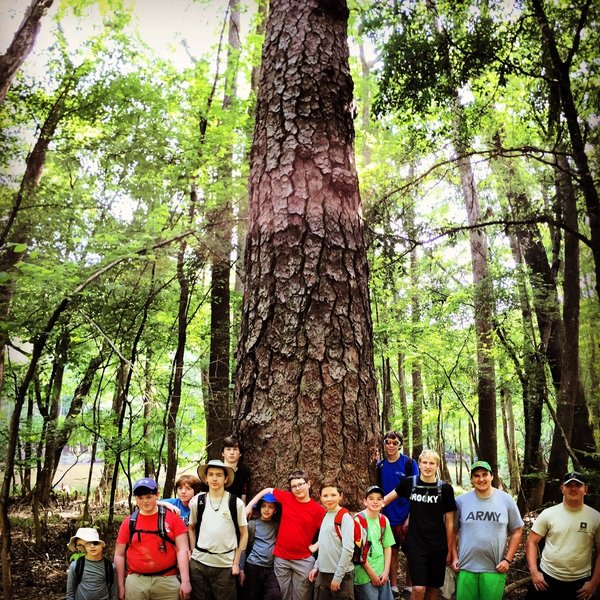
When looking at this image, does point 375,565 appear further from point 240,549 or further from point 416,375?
point 416,375

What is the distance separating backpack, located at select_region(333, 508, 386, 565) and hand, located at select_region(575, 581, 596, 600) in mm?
1783

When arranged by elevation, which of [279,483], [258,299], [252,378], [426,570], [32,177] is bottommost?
[426,570]

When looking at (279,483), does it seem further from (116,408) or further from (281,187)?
(116,408)

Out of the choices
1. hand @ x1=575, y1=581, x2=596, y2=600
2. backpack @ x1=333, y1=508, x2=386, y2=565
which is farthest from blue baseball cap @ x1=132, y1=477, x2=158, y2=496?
hand @ x1=575, y1=581, x2=596, y2=600

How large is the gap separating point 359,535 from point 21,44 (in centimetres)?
1036

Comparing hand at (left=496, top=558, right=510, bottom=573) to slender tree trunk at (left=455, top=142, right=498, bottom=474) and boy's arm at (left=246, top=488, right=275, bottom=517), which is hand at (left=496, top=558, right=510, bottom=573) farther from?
slender tree trunk at (left=455, top=142, right=498, bottom=474)

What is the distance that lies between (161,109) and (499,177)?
7.34 meters

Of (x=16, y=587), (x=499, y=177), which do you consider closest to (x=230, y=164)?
(x=499, y=177)

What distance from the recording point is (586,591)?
371cm

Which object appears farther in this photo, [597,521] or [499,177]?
[499,177]

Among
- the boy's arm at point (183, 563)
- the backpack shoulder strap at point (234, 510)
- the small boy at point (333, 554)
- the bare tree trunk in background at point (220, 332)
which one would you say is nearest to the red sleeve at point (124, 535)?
the boy's arm at point (183, 563)

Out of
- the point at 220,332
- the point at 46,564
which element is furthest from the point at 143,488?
the point at 46,564

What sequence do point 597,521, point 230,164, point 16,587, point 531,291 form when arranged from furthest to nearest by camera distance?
1. point 531,291
2. point 230,164
3. point 16,587
4. point 597,521

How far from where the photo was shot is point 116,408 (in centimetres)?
1403
